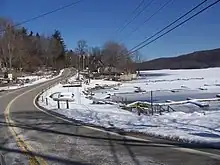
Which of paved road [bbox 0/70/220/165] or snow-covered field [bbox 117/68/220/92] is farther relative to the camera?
snow-covered field [bbox 117/68/220/92]

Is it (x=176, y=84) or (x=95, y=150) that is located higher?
(x=95, y=150)

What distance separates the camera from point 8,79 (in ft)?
237

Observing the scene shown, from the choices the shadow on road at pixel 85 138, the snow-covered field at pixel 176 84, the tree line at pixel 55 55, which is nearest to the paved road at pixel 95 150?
the shadow on road at pixel 85 138

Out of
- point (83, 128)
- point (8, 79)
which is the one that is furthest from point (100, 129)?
point (8, 79)

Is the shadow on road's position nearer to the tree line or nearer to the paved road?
the paved road

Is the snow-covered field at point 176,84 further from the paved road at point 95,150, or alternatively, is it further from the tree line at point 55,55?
the paved road at point 95,150

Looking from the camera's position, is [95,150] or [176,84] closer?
[95,150]

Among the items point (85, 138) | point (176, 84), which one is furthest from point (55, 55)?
point (85, 138)

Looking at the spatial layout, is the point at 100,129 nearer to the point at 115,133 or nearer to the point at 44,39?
the point at 115,133

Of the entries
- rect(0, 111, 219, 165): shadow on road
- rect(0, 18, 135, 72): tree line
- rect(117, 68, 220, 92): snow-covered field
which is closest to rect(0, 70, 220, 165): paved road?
rect(0, 111, 219, 165): shadow on road

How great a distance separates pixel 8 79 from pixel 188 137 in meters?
65.5

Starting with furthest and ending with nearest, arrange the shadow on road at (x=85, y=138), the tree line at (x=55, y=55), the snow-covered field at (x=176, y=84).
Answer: the tree line at (x=55, y=55)
the snow-covered field at (x=176, y=84)
the shadow on road at (x=85, y=138)

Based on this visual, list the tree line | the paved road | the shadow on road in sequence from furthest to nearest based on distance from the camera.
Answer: the tree line, the shadow on road, the paved road

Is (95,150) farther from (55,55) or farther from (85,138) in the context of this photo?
(55,55)
